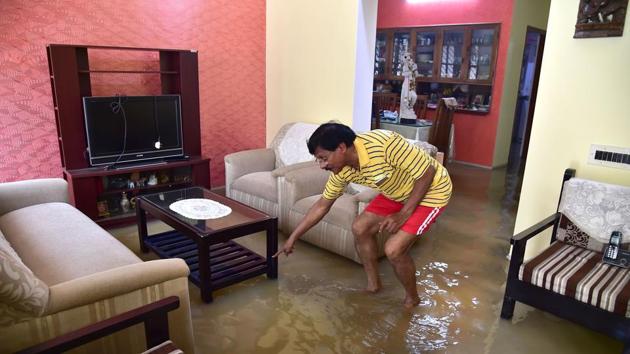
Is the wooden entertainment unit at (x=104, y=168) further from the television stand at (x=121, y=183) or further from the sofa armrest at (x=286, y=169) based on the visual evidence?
the sofa armrest at (x=286, y=169)

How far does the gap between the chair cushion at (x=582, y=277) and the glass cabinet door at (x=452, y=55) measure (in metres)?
4.18

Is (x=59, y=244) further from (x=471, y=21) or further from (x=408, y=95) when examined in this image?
(x=471, y=21)

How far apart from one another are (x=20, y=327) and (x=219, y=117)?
325cm

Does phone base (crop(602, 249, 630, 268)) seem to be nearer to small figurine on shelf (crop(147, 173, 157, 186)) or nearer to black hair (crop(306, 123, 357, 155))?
black hair (crop(306, 123, 357, 155))

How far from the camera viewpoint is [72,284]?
1460mm

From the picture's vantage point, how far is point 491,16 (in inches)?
218

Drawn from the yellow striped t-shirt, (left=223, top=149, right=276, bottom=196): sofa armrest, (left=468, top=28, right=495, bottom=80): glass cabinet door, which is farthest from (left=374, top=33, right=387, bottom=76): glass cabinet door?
the yellow striped t-shirt

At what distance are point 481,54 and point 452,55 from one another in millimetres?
428

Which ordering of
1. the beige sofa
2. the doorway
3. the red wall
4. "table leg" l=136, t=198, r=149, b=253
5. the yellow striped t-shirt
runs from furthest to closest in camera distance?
the doorway
the red wall
"table leg" l=136, t=198, r=149, b=253
the yellow striped t-shirt
the beige sofa

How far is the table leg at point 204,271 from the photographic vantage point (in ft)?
7.62

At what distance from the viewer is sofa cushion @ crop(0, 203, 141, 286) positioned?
1926mm

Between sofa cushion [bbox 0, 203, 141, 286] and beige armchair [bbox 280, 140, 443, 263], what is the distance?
131 cm

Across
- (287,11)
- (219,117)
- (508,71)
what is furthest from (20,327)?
(508,71)

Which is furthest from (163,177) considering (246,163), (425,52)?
(425,52)
